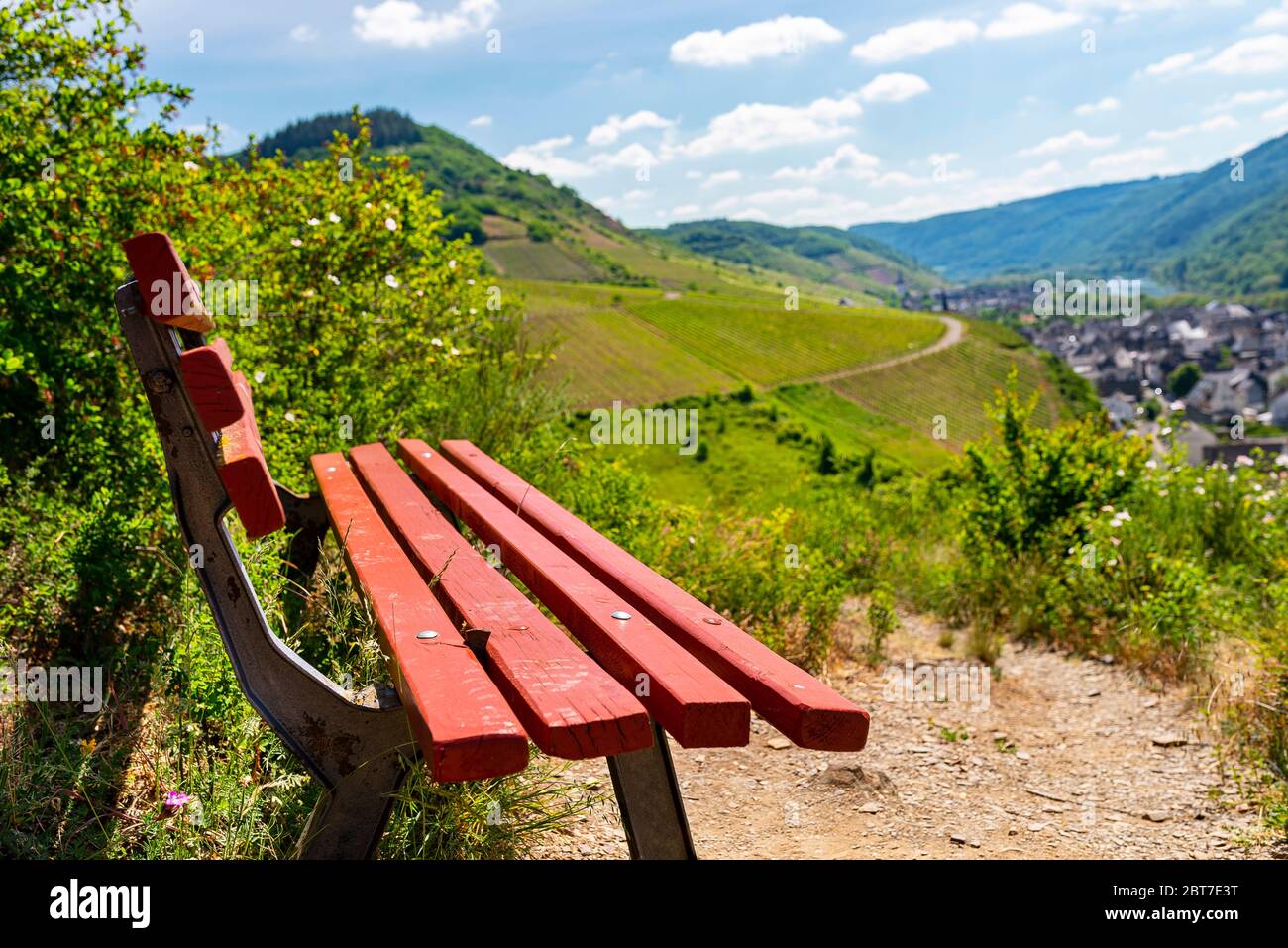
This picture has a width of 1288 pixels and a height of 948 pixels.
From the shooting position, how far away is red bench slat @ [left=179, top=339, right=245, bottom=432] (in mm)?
1971

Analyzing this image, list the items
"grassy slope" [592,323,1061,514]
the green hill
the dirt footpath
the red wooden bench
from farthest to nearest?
the green hill → "grassy slope" [592,323,1061,514] → the dirt footpath → the red wooden bench

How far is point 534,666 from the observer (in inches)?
67.2

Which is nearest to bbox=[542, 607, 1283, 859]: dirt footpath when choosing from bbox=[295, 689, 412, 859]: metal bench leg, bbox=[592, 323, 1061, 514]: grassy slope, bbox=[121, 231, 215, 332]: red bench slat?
bbox=[295, 689, 412, 859]: metal bench leg

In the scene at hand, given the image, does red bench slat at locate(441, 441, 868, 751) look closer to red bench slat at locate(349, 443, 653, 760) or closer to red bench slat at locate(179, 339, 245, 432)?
red bench slat at locate(349, 443, 653, 760)

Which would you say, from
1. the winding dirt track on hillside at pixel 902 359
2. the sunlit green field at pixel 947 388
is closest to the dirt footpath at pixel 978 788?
the sunlit green field at pixel 947 388

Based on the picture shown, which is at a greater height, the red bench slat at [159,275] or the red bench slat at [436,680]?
the red bench slat at [159,275]

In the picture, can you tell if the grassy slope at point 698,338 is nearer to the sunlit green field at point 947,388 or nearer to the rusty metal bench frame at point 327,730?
the sunlit green field at point 947,388

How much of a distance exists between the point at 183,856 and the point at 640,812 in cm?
108

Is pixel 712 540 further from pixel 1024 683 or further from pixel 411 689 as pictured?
pixel 411 689

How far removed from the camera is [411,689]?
5.27 ft

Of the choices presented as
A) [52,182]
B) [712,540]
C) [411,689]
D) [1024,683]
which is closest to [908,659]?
[1024,683]

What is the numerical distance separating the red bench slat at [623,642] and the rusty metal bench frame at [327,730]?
22 cm

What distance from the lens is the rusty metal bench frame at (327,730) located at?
190 centimetres
